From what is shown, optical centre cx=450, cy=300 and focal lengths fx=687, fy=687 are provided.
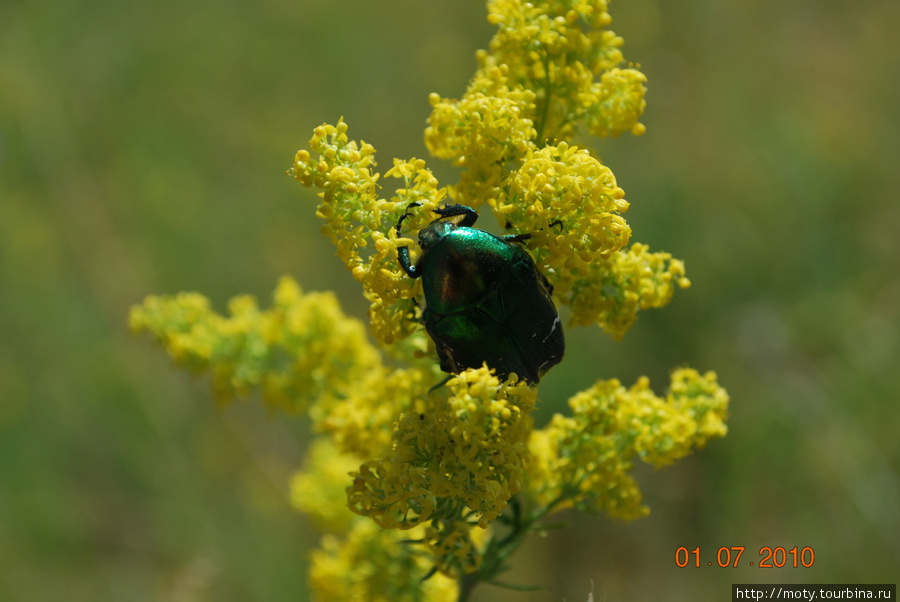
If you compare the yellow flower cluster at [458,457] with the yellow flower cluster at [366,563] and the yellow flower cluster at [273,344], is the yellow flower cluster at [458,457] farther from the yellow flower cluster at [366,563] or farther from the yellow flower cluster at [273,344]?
the yellow flower cluster at [273,344]

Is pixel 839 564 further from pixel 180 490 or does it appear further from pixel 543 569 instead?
pixel 180 490

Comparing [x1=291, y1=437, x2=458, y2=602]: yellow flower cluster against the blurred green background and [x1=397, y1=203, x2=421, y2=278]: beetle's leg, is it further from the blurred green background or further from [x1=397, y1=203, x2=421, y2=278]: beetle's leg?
the blurred green background

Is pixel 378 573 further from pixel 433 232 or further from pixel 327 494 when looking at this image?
pixel 433 232

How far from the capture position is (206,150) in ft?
26.7

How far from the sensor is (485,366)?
2.04 m

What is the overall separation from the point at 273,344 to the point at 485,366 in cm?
167

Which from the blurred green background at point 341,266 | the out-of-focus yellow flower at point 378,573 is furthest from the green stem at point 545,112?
the blurred green background at point 341,266

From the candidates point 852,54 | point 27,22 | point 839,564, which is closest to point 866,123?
point 852,54

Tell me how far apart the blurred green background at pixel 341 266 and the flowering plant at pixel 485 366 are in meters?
2.26

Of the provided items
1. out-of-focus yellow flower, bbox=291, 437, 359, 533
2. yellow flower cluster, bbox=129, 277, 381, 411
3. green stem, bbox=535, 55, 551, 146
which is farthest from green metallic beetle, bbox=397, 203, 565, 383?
out-of-focus yellow flower, bbox=291, 437, 359, 533

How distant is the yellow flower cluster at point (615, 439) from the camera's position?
2.65 meters

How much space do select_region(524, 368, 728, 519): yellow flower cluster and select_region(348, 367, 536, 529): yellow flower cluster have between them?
67 cm

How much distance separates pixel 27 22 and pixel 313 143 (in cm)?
803

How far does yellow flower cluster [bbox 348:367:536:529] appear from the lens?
196 cm
